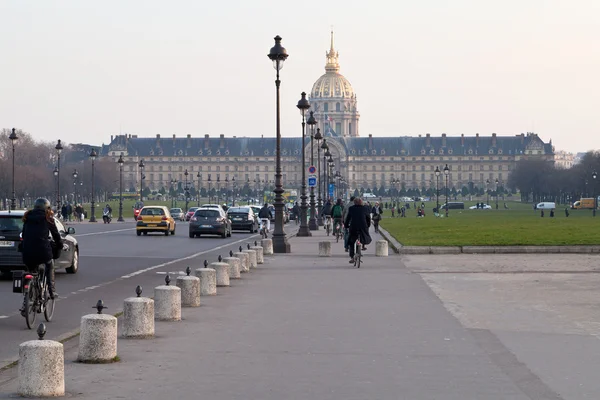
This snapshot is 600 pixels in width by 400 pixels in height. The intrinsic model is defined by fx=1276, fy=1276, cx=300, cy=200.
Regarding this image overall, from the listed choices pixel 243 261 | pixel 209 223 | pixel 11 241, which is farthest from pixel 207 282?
pixel 209 223

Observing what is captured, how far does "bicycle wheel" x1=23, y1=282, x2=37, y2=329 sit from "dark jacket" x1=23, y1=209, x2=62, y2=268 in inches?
17.2

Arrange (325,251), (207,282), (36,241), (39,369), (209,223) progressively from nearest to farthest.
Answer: (39,369)
(36,241)
(207,282)
(325,251)
(209,223)

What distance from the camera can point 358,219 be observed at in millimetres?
27375

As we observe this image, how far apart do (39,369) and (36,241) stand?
5.43 meters

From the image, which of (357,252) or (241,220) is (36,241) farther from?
(241,220)

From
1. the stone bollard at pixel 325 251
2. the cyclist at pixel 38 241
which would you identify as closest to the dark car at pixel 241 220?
the stone bollard at pixel 325 251

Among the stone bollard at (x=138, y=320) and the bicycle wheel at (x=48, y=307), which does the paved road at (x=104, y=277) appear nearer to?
the bicycle wheel at (x=48, y=307)

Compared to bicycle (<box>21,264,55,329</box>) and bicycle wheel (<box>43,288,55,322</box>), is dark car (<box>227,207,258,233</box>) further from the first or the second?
bicycle (<box>21,264,55,329</box>)

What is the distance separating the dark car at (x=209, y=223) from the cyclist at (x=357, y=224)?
68.7 feet

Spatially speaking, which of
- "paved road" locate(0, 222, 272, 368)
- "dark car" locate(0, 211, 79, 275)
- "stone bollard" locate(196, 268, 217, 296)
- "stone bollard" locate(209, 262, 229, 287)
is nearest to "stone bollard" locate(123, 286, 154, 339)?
"paved road" locate(0, 222, 272, 368)

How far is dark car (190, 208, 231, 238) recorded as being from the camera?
159 ft

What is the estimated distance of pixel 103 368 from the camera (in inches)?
429

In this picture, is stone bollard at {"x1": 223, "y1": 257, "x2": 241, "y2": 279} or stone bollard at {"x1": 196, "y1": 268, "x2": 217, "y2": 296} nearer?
stone bollard at {"x1": 196, "y1": 268, "x2": 217, "y2": 296}

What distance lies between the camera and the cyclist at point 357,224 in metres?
27.0
